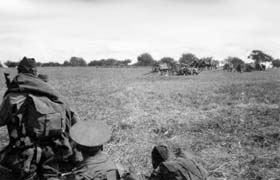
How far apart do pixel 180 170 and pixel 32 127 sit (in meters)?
1.54

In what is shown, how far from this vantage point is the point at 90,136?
3074mm

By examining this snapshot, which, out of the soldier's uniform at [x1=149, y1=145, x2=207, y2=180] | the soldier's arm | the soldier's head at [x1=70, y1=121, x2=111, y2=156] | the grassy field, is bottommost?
the grassy field

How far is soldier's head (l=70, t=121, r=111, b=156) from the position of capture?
118 inches

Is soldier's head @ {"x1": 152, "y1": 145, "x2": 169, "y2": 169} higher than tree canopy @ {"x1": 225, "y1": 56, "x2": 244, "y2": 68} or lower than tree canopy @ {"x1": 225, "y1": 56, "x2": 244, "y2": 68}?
lower

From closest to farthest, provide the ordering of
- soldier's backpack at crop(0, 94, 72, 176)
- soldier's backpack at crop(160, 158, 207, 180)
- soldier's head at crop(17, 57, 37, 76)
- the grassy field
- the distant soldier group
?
soldier's backpack at crop(160, 158, 207, 180), the distant soldier group, soldier's backpack at crop(0, 94, 72, 176), soldier's head at crop(17, 57, 37, 76), the grassy field

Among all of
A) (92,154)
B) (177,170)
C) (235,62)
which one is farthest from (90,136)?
(235,62)

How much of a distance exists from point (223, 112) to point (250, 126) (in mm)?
1607

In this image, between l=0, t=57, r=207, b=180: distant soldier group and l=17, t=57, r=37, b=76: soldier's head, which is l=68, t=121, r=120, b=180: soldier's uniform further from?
l=17, t=57, r=37, b=76: soldier's head

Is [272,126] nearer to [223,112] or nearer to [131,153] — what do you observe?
[223,112]

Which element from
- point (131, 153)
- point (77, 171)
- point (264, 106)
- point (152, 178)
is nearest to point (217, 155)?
point (131, 153)

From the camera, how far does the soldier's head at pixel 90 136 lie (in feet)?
9.85

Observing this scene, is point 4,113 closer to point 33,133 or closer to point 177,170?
point 33,133

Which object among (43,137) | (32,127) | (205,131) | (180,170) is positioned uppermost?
(32,127)

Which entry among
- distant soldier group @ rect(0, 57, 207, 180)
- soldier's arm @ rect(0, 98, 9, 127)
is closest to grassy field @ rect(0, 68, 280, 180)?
distant soldier group @ rect(0, 57, 207, 180)
